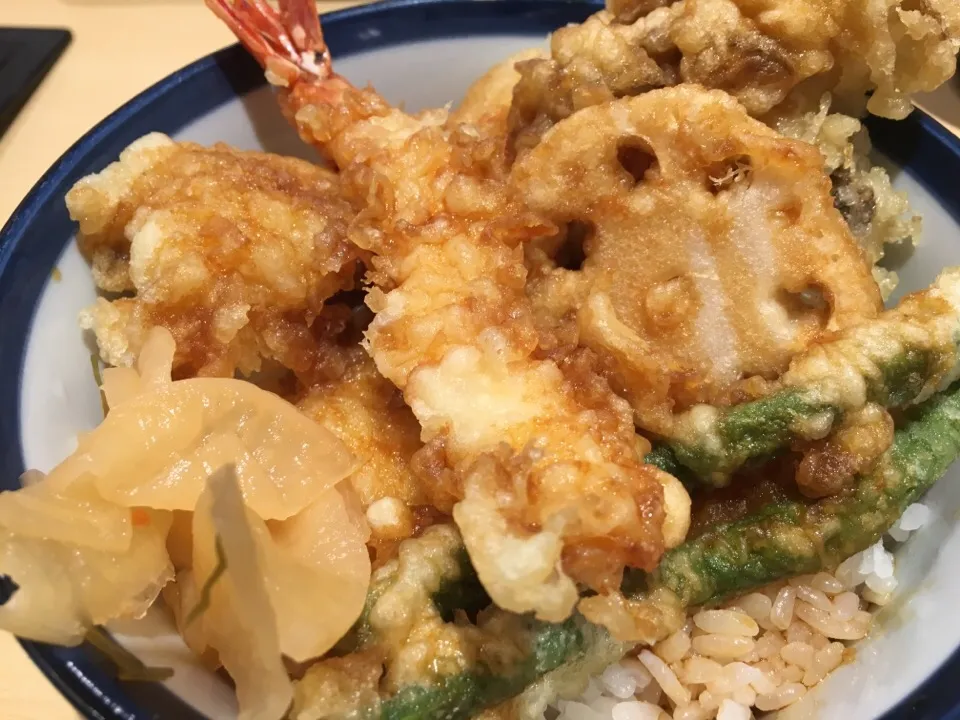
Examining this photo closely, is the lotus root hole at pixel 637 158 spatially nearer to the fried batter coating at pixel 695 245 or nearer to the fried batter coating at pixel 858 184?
the fried batter coating at pixel 695 245

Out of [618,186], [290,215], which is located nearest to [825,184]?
[618,186]

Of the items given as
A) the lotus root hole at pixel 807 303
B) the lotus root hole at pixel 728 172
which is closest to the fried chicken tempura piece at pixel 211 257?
the lotus root hole at pixel 728 172

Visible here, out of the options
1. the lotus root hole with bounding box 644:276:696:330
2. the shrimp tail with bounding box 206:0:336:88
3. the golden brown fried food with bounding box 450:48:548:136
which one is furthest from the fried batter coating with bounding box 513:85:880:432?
the shrimp tail with bounding box 206:0:336:88

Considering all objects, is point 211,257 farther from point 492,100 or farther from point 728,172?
point 728,172

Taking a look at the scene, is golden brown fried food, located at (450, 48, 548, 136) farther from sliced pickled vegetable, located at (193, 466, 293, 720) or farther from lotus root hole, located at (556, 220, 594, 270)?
sliced pickled vegetable, located at (193, 466, 293, 720)

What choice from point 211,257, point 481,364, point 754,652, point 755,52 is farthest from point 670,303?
point 211,257
